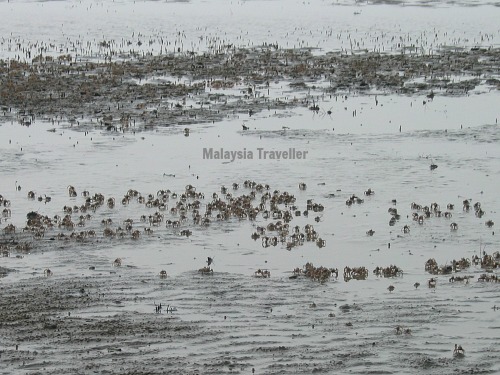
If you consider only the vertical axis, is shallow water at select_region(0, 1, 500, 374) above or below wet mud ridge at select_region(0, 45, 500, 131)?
below

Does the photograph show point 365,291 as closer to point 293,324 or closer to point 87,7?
point 293,324

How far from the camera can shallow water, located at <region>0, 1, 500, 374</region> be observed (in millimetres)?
13141

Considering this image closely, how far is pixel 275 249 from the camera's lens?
1820cm

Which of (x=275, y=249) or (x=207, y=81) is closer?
(x=275, y=249)

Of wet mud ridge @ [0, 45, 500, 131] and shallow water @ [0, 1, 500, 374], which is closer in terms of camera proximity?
shallow water @ [0, 1, 500, 374]

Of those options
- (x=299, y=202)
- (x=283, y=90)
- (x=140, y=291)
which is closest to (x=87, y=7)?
(x=283, y=90)

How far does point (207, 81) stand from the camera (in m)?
36.6

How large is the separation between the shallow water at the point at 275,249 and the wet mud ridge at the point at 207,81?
1.15 m

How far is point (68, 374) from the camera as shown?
1233cm

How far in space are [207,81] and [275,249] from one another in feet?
63.7

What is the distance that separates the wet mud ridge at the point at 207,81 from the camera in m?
31.5

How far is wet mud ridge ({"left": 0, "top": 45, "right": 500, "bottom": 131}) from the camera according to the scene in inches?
1238

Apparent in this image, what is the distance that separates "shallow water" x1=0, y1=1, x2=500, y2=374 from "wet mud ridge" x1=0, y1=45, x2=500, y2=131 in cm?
115

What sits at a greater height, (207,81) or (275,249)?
(207,81)
